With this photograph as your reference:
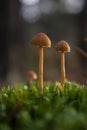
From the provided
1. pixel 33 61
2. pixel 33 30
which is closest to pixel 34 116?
pixel 33 61

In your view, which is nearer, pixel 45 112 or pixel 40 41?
pixel 45 112

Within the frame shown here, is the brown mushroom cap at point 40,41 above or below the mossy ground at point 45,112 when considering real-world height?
above

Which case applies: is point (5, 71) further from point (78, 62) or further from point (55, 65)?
point (55, 65)

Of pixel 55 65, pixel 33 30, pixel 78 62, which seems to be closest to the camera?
pixel 78 62

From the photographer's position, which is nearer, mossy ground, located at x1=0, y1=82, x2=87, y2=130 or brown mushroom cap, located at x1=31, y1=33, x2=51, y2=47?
mossy ground, located at x1=0, y1=82, x2=87, y2=130

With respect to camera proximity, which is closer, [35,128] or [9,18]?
[35,128]

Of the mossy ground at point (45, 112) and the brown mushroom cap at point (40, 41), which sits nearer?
the mossy ground at point (45, 112)

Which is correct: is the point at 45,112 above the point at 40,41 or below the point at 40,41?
below

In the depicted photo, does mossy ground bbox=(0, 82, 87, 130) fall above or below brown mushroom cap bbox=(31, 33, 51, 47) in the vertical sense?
below
